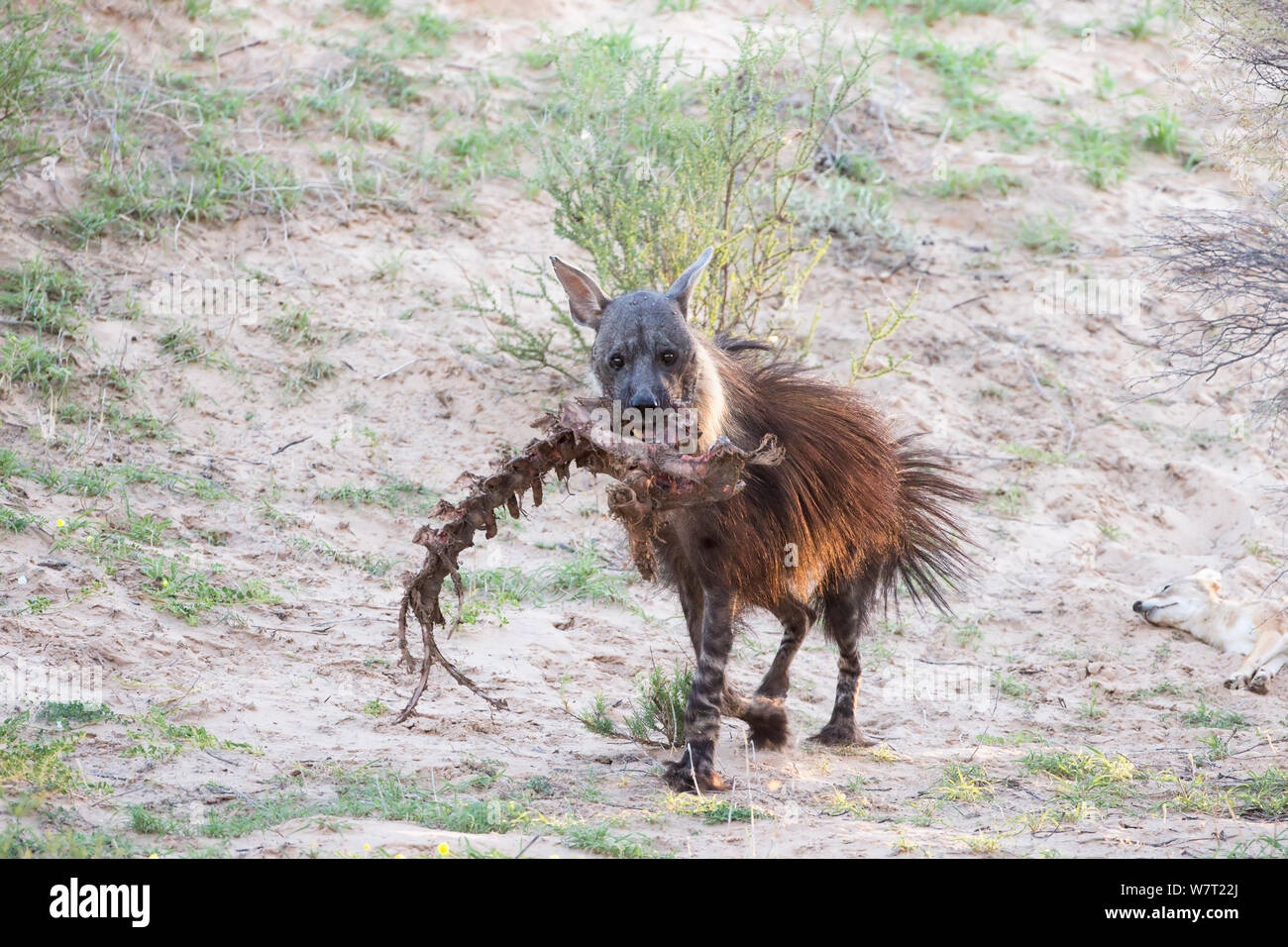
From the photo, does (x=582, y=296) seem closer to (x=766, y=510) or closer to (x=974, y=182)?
(x=766, y=510)

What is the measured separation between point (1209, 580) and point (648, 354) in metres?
4.25

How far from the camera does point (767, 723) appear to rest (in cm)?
588

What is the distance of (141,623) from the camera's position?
227 inches

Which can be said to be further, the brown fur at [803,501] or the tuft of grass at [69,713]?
the brown fur at [803,501]

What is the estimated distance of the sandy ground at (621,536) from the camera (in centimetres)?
480

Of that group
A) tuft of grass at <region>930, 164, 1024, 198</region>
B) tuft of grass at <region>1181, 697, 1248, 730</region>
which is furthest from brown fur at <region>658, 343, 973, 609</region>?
tuft of grass at <region>930, 164, 1024, 198</region>

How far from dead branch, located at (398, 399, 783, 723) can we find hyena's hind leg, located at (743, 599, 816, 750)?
1.50m

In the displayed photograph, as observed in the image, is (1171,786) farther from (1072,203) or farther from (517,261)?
(1072,203)

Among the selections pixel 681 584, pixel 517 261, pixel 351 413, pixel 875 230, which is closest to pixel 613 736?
pixel 681 584

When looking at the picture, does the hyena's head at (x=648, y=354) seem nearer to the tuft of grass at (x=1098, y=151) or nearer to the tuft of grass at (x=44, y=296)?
the tuft of grass at (x=44, y=296)

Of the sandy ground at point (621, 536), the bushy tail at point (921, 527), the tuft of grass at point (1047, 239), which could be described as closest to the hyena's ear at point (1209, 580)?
the sandy ground at point (621, 536)

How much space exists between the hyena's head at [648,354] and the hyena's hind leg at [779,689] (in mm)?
1434

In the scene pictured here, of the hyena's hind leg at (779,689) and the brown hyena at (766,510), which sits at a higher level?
the brown hyena at (766,510)

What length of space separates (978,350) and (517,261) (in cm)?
349
